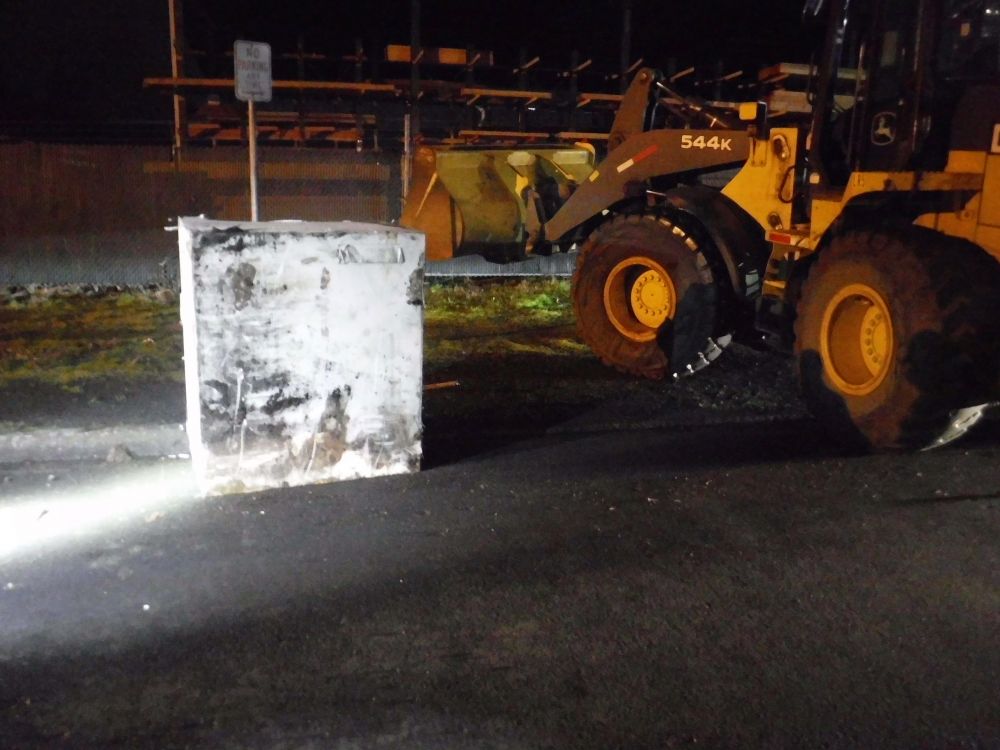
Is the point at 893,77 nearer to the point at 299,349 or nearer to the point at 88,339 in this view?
the point at 299,349

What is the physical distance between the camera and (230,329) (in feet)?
18.0

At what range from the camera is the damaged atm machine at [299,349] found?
5457 millimetres

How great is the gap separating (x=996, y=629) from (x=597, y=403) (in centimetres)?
393

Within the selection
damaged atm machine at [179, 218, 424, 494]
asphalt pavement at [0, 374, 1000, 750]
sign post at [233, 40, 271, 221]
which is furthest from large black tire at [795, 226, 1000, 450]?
sign post at [233, 40, 271, 221]

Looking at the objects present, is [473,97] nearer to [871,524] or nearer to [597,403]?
[597,403]

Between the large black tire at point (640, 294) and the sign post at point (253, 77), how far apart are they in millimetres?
3053

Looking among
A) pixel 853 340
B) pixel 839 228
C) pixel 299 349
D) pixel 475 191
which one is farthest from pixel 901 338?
pixel 475 191

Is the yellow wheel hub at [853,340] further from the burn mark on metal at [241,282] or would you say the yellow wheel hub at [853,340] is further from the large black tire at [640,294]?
the burn mark on metal at [241,282]

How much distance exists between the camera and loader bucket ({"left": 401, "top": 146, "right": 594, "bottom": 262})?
12250 millimetres

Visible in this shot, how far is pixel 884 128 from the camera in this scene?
23.1ft

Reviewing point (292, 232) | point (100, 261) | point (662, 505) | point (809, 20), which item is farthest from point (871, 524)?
point (100, 261)

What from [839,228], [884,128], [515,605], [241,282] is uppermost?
[884,128]

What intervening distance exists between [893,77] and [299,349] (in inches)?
179

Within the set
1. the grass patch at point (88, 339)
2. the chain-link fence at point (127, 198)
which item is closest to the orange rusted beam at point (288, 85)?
the chain-link fence at point (127, 198)
